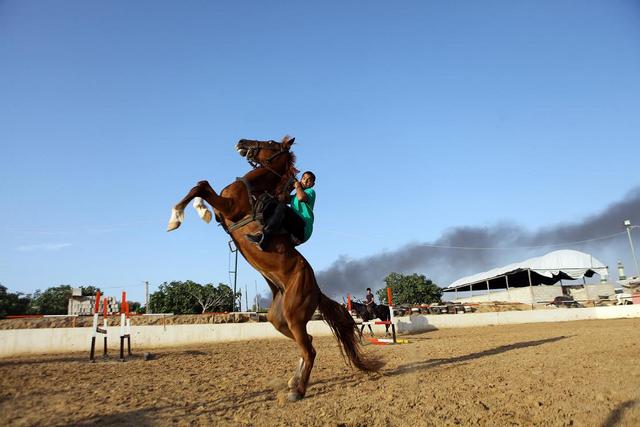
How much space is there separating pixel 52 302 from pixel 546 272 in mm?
55620

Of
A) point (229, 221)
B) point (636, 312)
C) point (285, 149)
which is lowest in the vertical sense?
point (636, 312)

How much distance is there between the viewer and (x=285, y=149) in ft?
21.3

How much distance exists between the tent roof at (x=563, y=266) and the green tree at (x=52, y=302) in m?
47.2

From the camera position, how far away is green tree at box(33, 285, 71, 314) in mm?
51850

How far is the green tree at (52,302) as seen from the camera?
5185cm

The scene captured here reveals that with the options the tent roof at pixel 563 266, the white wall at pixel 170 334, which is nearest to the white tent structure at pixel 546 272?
the tent roof at pixel 563 266

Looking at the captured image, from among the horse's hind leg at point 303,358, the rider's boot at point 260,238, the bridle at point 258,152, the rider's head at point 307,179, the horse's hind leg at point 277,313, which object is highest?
the bridle at point 258,152

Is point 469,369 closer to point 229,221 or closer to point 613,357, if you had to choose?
point 613,357

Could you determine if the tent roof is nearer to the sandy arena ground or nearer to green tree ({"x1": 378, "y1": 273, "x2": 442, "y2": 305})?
green tree ({"x1": 378, "y1": 273, "x2": 442, "y2": 305})

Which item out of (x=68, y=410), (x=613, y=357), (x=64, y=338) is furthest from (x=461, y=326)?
(x=68, y=410)

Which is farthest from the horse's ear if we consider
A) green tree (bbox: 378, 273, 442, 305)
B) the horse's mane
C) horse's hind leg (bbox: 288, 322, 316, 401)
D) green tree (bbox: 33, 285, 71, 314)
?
green tree (bbox: 33, 285, 71, 314)

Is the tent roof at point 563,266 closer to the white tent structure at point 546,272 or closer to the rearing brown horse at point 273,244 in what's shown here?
the white tent structure at point 546,272

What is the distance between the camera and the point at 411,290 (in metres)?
54.0

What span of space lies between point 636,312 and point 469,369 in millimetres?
25599
